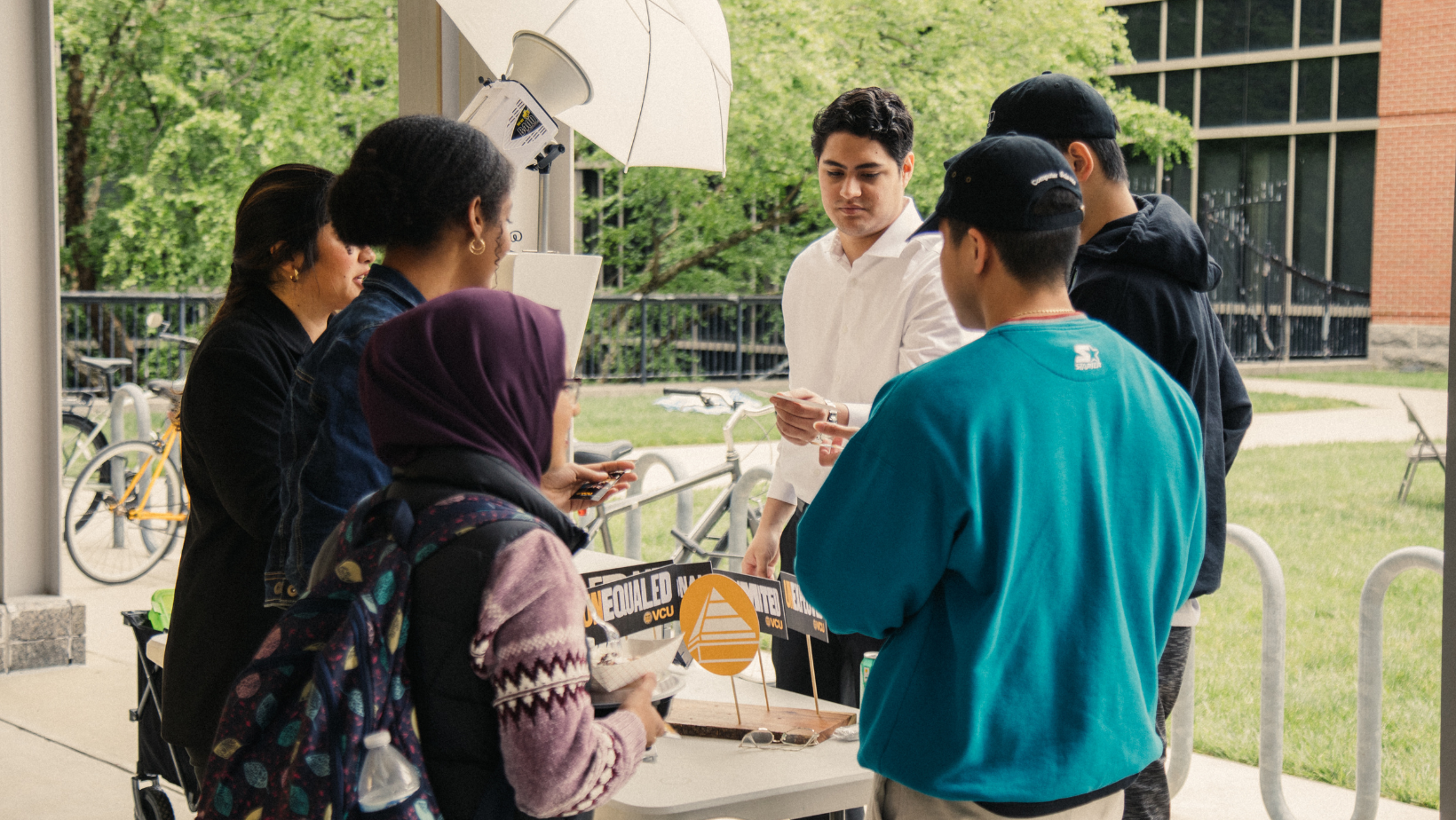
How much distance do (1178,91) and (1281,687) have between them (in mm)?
22691

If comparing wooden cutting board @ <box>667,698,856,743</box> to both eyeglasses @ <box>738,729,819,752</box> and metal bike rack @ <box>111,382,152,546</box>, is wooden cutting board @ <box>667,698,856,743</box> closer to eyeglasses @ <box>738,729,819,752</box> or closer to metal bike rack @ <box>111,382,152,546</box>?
eyeglasses @ <box>738,729,819,752</box>

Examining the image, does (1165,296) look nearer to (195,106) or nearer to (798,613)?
(798,613)

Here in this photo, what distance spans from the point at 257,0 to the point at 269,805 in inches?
677

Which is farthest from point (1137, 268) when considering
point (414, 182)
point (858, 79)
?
point (858, 79)

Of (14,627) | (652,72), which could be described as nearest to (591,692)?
(652,72)

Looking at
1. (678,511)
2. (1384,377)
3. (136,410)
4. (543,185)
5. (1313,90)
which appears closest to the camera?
(543,185)

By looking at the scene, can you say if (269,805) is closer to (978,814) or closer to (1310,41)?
(978,814)

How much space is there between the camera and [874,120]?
130 inches

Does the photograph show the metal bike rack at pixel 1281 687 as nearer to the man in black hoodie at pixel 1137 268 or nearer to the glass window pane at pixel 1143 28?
the man in black hoodie at pixel 1137 268

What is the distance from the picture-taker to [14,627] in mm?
6020

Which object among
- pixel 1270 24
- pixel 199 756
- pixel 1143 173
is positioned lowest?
pixel 199 756

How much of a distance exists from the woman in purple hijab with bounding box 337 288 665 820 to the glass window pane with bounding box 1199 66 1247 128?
2489 centimetres

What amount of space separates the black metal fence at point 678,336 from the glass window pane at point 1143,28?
9.94 metres

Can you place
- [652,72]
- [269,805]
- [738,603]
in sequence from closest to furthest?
[269,805] < [738,603] < [652,72]
